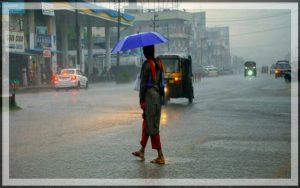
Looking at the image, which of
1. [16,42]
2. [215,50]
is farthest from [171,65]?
[215,50]

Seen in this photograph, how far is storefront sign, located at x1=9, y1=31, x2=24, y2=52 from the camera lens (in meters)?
43.2

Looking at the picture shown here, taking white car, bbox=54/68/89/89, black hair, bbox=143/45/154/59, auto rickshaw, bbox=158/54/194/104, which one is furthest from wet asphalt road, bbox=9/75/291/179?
white car, bbox=54/68/89/89

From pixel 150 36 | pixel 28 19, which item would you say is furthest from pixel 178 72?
pixel 28 19

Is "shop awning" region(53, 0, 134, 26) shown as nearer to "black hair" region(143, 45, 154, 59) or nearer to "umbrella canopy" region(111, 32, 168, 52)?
"umbrella canopy" region(111, 32, 168, 52)

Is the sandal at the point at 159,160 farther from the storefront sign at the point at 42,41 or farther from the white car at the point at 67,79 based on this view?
the storefront sign at the point at 42,41

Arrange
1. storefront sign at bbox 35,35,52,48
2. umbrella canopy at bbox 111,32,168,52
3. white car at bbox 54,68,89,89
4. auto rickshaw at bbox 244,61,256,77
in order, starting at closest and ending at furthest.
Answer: umbrella canopy at bbox 111,32,168,52 < white car at bbox 54,68,89,89 < storefront sign at bbox 35,35,52,48 < auto rickshaw at bbox 244,61,256,77

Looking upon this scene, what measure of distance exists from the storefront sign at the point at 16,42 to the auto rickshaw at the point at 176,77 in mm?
23729

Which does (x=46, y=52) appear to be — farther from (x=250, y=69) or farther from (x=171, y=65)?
(x=250, y=69)

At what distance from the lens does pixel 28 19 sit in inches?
1970

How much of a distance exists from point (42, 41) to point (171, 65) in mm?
31458

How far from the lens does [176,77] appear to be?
2253 cm

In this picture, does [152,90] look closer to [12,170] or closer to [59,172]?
[59,172]

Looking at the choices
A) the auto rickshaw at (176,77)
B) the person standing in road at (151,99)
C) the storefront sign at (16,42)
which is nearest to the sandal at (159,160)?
the person standing in road at (151,99)

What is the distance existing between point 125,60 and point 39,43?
26.7 m
